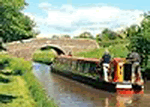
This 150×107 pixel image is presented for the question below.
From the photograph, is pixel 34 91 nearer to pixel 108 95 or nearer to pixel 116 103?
pixel 116 103

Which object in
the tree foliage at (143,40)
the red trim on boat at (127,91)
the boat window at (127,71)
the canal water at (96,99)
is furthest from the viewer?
the tree foliage at (143,40)

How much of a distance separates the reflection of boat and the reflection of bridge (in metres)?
20.0

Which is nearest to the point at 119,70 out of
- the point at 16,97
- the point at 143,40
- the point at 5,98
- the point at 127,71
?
the point at 127,71

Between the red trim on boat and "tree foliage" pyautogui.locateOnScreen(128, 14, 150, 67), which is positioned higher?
"tree foliage" pyautogui.locateOnScreen(128, 14, 150, 67)

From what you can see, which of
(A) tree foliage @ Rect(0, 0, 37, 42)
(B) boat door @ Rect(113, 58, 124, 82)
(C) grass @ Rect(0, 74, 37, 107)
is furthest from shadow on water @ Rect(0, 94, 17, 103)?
(B) boat door @ Rect(113, 58, 124, 82)

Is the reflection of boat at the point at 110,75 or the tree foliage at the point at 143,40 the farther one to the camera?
the tree foliage at the point at 143,40

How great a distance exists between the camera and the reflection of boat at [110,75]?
11.5 metres

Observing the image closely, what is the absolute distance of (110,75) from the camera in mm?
12508

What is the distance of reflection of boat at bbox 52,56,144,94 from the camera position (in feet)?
37.9

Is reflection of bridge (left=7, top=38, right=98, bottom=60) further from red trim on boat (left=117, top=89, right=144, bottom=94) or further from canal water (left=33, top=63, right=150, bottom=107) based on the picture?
red trim on boat (left=117, top=89, right=144, bottom=94)

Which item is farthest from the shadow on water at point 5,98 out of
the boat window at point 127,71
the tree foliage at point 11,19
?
the boat window at point 127,71

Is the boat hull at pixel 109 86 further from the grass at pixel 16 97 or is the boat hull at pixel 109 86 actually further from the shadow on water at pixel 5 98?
the shadow on water at pixel 5 98

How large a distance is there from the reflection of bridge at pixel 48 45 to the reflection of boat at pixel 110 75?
2003 centimetres

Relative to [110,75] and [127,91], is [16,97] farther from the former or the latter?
[110,75]
